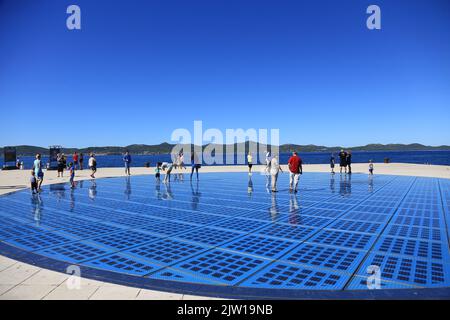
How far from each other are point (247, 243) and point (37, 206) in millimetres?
8629

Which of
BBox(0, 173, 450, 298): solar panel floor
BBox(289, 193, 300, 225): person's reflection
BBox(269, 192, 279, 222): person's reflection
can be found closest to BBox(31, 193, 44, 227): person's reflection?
BBox(0, 173, 450, 298): solar panel floor

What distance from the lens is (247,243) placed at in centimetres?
595

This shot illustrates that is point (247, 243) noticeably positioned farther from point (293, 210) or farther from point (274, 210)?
point (293, 210)

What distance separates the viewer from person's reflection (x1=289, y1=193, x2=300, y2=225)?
25.7ft

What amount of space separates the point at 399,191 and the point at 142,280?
42.3 feet

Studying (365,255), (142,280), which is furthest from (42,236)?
(365,255)

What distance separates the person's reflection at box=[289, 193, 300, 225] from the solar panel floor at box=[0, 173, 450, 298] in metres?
0.03

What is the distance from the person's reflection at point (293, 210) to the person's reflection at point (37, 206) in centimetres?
705

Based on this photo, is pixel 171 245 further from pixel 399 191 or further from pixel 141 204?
pixel 399 191

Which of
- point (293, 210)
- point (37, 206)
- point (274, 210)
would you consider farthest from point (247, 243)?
point (37, 206)

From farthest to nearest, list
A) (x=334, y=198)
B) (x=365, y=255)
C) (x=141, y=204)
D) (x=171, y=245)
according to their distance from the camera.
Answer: (x=334, y=198), (x=141, y=204), (x=171, y=245), (x=365, y=255)

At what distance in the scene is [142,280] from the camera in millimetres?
4031

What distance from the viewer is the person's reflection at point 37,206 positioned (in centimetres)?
823

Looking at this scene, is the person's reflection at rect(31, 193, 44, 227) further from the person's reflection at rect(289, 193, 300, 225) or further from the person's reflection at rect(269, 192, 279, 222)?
the person's reflection at rect(289, 193, 300, 225)
